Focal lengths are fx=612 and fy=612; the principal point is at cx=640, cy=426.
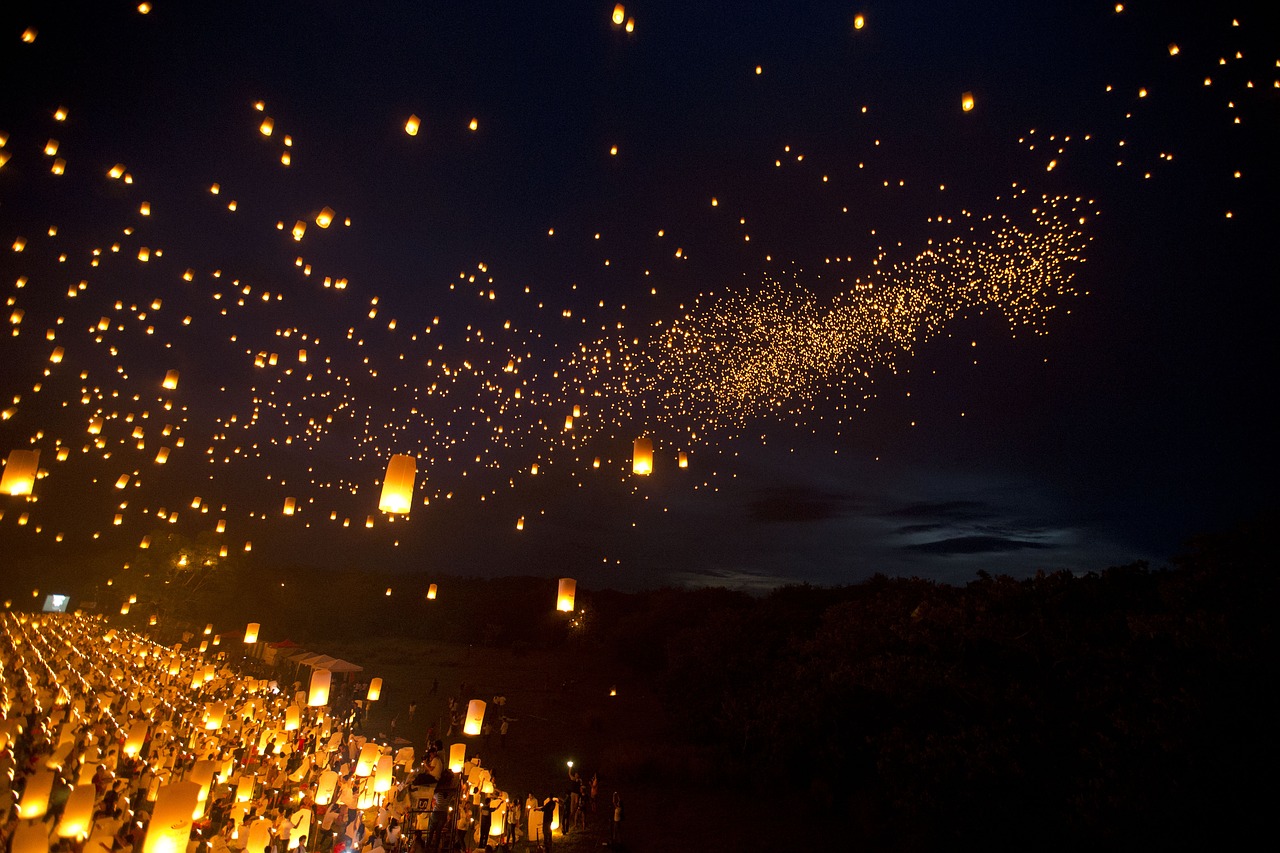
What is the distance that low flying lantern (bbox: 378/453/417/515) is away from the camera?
15.3ft

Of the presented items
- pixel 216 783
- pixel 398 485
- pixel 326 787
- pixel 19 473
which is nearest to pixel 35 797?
pixel 19 473

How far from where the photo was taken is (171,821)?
4.56 meters

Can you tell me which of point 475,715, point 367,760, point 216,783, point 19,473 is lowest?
point 216,783

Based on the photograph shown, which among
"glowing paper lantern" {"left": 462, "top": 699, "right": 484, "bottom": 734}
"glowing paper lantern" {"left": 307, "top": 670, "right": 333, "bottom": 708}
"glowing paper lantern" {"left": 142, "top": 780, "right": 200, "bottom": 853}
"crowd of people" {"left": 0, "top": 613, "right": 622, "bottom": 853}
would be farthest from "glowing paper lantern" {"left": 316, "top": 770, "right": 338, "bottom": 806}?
"glowing paper lantern" {"left": 142, "top": 780, "right": 200, "bottom": 853}

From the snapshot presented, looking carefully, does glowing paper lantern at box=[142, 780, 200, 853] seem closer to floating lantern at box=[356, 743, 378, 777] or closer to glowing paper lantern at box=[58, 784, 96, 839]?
glowing paper lantern at box=[58, 784, 96, 839]

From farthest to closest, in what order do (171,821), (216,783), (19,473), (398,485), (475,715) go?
(475,715), (216,783), (19,473), (398,485), (171,821)

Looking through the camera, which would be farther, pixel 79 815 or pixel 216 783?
pixel 216 783

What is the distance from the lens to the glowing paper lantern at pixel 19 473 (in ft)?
18.2

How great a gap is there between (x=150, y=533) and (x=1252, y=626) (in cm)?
3985

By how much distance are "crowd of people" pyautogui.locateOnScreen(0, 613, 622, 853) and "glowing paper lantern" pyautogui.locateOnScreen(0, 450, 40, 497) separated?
8.05 feet

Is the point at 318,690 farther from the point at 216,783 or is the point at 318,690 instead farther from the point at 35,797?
the point at 35,797

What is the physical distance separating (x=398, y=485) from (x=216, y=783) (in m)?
5.97

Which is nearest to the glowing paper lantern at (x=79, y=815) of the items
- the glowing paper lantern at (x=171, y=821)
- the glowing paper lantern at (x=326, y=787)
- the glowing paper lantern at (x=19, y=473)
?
the glowing paper lantern at (x=171, y=821)

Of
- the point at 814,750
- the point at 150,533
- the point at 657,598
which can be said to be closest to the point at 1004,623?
the point at 814,750
